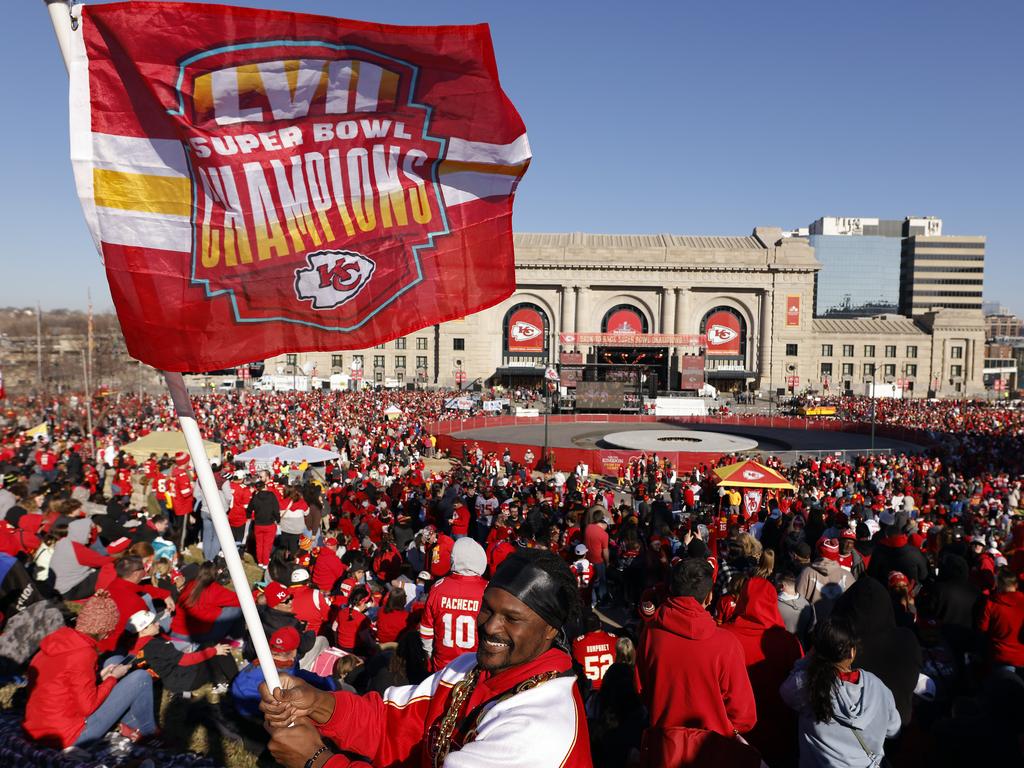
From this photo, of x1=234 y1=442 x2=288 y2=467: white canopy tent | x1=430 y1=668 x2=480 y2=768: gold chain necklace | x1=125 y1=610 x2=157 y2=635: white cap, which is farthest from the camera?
x1=234 y1=442 x2=288 y2=467: white canopy tent

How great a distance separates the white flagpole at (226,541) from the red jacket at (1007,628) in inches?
252

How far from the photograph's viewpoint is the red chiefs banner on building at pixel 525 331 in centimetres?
7975

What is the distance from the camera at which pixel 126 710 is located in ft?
17.7

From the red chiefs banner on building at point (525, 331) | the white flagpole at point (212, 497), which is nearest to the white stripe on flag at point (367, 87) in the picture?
the white flagpole at point (212, 497)

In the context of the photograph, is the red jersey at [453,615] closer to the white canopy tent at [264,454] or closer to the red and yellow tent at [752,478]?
the red and yellow tent at [752,478]

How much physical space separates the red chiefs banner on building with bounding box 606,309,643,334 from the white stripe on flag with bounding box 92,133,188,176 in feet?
257

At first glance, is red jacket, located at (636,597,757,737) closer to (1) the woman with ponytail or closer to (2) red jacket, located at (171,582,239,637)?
(1) the woman with ponytail

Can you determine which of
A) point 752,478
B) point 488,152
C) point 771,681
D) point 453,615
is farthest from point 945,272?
point 488,152

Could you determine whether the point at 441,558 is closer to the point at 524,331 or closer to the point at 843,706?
the point at 843,706

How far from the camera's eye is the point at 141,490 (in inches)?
627

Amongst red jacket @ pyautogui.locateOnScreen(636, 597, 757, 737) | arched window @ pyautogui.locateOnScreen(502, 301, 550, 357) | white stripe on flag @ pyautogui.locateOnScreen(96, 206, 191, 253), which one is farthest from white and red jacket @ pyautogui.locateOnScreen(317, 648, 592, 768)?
arched window @ pyautogui.locateOnScreen(502, 301, 550, 357)

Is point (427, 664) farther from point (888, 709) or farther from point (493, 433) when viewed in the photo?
point (493, 433)

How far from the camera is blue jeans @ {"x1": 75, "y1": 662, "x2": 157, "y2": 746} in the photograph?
5.08 metres

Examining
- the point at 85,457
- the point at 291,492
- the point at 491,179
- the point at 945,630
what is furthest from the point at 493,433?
the point at 491,179
